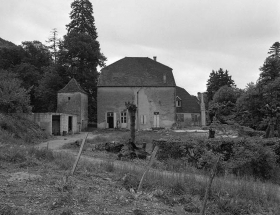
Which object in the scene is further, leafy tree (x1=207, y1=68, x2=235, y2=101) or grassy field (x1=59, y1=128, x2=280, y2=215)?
leafy tree (x1=207, y1=68, x2=235, y2=101)

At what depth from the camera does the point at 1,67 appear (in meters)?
43.9

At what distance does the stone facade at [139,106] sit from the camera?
3897 cm

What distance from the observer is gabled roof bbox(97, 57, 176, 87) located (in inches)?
1543

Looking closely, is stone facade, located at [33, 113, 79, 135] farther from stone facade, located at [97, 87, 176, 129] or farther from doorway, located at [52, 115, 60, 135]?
stone facade, located at [97, 87, 176, 129]

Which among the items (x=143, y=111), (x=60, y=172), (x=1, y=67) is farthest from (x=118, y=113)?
(x=60, y=172)

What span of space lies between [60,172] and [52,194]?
2.12 m

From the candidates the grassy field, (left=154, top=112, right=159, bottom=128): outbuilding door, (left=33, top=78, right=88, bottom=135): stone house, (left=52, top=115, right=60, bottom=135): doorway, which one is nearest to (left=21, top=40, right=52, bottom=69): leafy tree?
(left=33, top=78, right=88, bottom=135): stone house

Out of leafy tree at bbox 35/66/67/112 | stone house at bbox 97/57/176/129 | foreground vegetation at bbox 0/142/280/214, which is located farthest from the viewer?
leafy tree at bbox 35/66/67/112

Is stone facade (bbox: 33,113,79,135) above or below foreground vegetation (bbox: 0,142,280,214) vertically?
above

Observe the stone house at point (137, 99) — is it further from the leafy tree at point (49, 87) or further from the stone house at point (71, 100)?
the leafy tree at point (49, 87)

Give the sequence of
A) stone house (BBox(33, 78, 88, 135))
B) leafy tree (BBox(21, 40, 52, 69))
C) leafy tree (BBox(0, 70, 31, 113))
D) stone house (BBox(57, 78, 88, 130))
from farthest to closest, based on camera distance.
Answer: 1. leafy tree (BBox(21, 40, 52, 69))
2. stone house (BBox(57, 78, 88, 130))
3. stone house (BBox(33, 78, 88, 135))
4. leafy tree (BBox(0, 70, 31, 113))

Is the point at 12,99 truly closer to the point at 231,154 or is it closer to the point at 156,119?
the point at 231,154

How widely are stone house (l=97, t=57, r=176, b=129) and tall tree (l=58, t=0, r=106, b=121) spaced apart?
3015mm

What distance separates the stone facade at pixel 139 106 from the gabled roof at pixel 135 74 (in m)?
0.68
